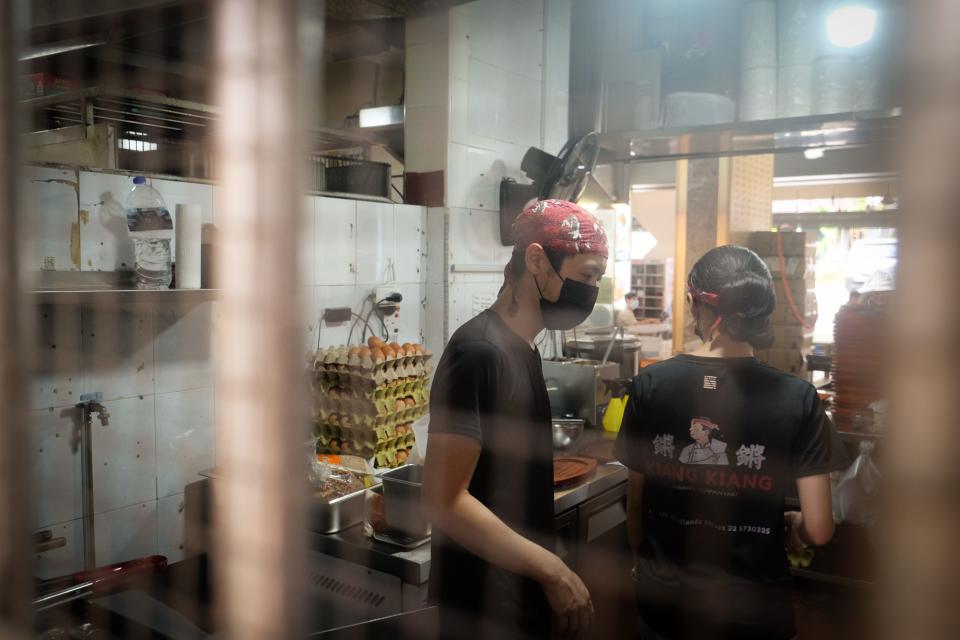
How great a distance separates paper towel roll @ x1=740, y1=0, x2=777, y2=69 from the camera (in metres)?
3.37

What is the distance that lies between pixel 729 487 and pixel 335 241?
5.64 feet

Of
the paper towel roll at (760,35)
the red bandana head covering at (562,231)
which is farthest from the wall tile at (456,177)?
the red bandana head covering at (562,231)

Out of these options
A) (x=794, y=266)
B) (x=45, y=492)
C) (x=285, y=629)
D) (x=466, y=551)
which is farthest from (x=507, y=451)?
(x=794, y=266)

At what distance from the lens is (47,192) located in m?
1.83

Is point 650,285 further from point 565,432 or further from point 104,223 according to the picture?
point 104,223

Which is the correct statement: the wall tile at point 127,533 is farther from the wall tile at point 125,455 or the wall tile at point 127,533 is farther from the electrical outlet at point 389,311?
the electrical outlet at point 389,311

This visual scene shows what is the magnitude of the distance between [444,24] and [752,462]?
232cm

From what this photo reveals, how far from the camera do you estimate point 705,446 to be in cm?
147

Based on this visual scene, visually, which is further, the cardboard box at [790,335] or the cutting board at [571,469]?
the cardboard box at [790,335]

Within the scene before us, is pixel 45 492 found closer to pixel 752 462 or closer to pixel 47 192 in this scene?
pixel 47 192

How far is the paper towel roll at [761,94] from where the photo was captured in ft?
11.0

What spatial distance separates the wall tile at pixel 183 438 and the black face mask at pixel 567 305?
1250mm

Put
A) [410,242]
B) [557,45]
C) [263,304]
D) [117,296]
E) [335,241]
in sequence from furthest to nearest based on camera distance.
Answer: [557,45]
[410,242]
[335,241]
[117,296]
[263,304]

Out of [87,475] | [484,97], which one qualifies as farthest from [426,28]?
[87,475]
